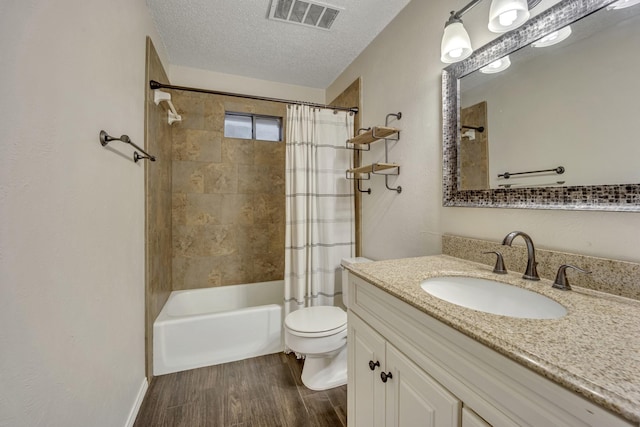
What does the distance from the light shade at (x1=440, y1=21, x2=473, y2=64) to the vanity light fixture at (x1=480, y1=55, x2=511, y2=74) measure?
108mm

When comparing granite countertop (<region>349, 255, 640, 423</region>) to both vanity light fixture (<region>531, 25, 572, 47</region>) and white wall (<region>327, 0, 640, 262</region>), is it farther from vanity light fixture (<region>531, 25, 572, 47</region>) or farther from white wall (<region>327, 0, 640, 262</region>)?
vanity light fixture (<region>531, 25, 572, 47</region>)

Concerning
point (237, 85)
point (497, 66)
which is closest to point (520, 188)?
point (497, 66)

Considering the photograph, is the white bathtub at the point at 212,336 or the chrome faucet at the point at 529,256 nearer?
the chrome faucet at the point at 529,256

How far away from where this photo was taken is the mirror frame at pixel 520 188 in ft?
2.57

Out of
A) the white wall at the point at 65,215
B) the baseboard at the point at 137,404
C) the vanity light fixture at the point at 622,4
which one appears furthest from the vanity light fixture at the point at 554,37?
the baseboard at the point at 137,404

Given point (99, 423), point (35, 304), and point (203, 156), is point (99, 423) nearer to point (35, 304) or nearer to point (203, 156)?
point (35, 304)

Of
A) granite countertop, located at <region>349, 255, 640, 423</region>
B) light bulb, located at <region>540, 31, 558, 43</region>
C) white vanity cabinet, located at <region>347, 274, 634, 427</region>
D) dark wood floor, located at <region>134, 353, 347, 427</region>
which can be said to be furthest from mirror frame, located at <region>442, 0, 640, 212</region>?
dark wood floor, located at <region>134, 353, 347, 427</region>

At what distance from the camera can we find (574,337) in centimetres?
52

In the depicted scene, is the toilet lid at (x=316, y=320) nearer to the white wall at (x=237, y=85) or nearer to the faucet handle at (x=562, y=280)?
the faucet handle at (x=562, y=280)

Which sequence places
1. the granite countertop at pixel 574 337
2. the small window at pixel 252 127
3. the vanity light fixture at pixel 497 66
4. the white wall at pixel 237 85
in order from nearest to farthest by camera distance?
the granite countertop at pixel 574 337, the vanity light fixture at pixel 497 66, the white wall at pixel 237 85, the small window at pixel 252 127

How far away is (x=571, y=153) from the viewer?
0.88m

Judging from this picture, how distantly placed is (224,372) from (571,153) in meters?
2.24

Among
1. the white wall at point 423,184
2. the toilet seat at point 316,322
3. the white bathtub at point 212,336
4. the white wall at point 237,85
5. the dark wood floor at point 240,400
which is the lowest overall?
the dark wood floor at point 240,400

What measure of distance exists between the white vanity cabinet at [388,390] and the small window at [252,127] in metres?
2.19
